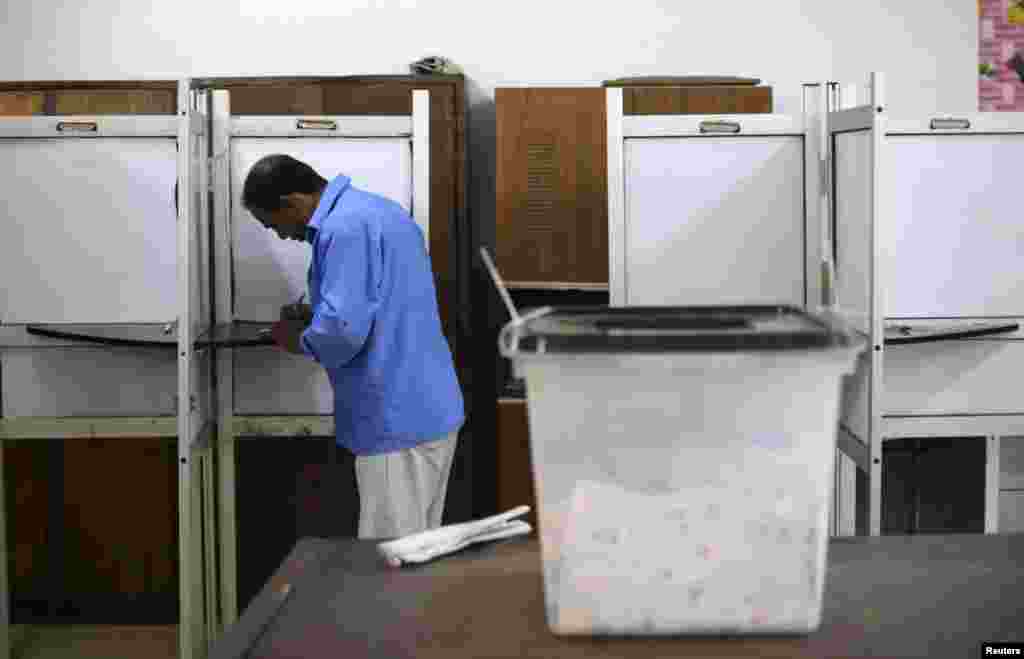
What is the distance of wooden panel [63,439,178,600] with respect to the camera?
376cm

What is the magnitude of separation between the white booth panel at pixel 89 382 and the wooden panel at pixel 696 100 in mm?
1518

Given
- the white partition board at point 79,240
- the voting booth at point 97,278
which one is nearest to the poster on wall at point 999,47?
the voting booth at point 97,278

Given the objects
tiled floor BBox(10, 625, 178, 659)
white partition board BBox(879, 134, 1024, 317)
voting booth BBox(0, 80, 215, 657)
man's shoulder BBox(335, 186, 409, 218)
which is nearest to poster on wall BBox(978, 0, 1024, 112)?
white partition board BBox(879, 134, 1024, 317)

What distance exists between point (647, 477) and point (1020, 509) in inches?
107

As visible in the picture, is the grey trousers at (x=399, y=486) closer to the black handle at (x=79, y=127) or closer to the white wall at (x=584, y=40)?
the black handle at (x=79, y=127)

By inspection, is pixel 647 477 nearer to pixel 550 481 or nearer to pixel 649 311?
pixel 550 481

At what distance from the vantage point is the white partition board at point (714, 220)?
329 centimetres

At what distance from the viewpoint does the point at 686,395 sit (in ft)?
4.18

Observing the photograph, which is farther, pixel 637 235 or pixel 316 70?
pixel 316 70

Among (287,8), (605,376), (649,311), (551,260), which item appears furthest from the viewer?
(287,8)

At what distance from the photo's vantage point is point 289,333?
3064 millimetres

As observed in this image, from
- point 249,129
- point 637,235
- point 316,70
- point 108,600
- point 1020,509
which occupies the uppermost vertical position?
point 316,70

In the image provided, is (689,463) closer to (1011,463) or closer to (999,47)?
(1011,463)

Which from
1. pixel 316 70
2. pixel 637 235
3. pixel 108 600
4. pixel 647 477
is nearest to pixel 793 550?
pixel 647 477
